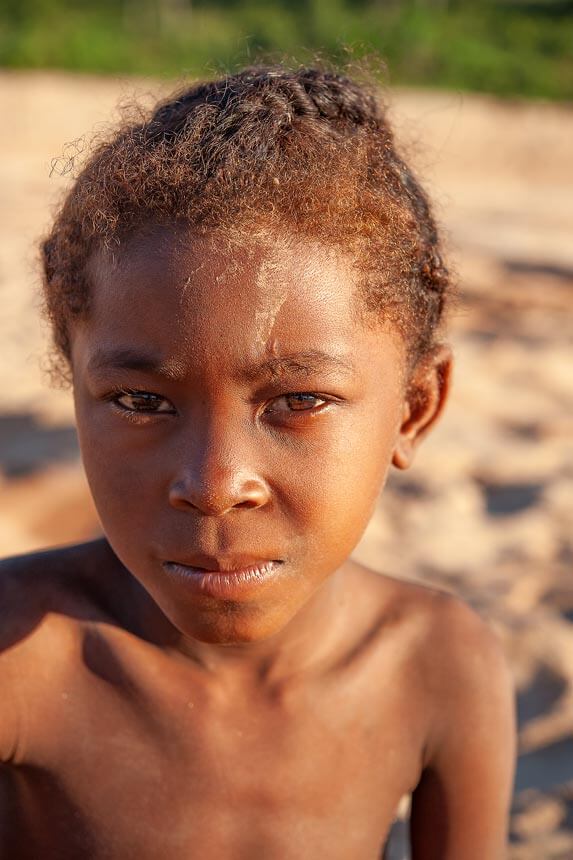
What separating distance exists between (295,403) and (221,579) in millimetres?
248

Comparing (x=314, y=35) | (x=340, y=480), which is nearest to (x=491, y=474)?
(x=340, y=480)

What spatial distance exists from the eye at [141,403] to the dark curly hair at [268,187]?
0.15m

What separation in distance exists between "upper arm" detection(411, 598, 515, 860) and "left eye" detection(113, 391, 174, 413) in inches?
30.5

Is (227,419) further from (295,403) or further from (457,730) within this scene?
(457,730)

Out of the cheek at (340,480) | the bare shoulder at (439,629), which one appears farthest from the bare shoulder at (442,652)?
the cheek at (340,480)

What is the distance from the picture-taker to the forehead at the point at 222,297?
1.35 meters

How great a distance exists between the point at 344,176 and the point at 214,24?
55.0ft

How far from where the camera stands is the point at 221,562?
4.54 ft

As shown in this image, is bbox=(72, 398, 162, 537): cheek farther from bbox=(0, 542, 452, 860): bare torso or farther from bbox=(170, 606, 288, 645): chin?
bbox=(0, 542, 452, 860): bare torso

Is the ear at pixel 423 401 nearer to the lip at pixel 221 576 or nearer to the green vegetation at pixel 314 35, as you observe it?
the lip at pixel 221 576

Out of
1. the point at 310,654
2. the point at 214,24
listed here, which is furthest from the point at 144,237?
the point at 214,24

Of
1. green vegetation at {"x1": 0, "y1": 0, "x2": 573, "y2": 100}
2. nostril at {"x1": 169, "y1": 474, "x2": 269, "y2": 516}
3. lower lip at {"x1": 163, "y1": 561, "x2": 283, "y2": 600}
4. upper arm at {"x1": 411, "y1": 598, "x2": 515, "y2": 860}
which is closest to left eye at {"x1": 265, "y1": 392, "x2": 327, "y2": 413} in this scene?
nostril at {"x1": 169, "y1": 474, "x2": 269, "y2": 516}

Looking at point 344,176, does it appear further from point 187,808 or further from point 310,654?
point 187,808

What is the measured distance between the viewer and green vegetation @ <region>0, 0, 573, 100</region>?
15070 mm
